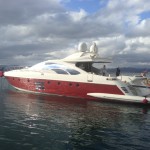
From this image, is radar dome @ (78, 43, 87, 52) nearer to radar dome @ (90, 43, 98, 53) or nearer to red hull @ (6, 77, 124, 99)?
radar dome @ (90, 43, 98, 53)

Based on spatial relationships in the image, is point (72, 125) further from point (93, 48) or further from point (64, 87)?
point (93, 48)

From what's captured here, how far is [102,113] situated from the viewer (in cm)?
2495

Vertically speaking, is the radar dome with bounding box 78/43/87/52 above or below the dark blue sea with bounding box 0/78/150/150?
above

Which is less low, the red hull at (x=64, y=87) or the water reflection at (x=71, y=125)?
the red hull at (x=64, y=87)

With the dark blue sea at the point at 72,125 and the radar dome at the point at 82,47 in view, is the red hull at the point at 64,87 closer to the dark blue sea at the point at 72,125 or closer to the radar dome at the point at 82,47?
the dark blue sea at the point at 72,125

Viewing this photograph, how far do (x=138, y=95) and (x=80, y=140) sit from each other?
16962 millimetres

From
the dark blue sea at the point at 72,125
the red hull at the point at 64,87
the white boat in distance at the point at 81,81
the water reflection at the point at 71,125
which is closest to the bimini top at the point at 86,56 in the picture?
the white boat in distance at the point at 81,81

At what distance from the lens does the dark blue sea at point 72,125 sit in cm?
1592

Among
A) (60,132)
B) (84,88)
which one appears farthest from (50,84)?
(60,132)

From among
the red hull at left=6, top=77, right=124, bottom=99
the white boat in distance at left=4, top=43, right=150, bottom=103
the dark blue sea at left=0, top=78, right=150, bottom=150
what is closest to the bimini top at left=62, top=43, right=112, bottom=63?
the white boat in distance at left=4, top=43, right=150, bottom=103

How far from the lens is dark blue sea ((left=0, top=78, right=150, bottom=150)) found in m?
15.9

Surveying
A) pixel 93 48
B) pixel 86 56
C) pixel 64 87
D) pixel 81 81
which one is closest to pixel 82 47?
pixel 93 48

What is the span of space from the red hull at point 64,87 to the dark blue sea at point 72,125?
67.5 inches

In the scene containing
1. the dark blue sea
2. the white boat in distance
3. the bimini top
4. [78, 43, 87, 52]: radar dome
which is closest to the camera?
the dark blue sea
